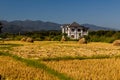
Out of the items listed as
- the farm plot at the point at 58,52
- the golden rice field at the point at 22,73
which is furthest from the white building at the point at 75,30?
the golden rice field at the point at 22,73

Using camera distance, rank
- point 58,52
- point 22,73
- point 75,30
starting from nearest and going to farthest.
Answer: point 22,73 < point 58,52 < point 75,30

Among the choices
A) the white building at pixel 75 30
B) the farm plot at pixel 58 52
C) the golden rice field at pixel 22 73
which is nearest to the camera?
the golden rice field at pixel 22 73

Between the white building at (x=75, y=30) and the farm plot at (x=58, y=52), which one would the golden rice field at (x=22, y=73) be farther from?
the white building at (x=75, y=30)

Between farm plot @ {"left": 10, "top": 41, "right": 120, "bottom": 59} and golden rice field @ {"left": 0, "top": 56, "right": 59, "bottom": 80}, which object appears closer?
golden rice field @ {"left": 0, "top": 56, "right": 59, "bottom": 80}

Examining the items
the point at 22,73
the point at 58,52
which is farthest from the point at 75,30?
the point at 22,73

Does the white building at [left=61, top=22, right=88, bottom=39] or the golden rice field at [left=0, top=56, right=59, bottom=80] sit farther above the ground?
the golden rice field at [left=0, top=56, right=59, bottom=80]

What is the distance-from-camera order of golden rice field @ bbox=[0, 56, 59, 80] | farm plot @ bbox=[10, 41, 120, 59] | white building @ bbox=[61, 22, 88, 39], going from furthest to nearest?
1. white building @ bbox=[61, 22, 88, 39]
2. farm plot @ bbox=[10, 41, 120, 59]
3. golden rice field @ bbox=[0, 56, 59, 80]

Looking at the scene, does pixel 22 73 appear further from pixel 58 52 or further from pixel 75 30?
pixel 75 30

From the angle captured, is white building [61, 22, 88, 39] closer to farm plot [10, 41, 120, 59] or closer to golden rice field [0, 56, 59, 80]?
farm plot [10, 41, 120, 59]

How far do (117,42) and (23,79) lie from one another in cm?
2934

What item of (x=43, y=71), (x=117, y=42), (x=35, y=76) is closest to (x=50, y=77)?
(x=35, y=76)

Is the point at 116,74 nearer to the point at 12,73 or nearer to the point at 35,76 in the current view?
the point at 35,76

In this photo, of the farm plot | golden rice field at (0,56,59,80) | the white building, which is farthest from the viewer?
the white building

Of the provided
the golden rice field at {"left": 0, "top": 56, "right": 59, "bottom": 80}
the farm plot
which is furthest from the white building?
the golden rice field at {"left": 0, "top": 56, "right": 59, "bottom": 80}
